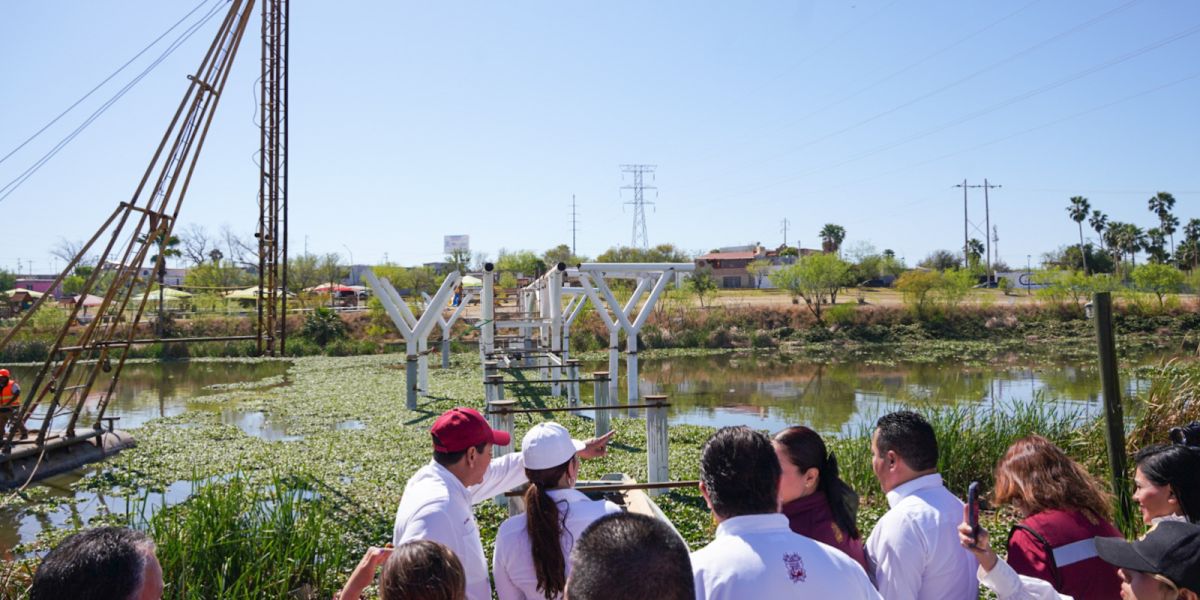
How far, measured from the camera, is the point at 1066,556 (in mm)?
2580

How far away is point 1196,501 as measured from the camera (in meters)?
2.72

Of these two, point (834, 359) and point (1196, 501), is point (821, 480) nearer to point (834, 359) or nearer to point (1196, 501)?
point (1196, 501)

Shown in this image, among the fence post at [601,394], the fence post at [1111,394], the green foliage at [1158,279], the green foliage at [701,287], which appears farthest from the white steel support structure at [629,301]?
the green foliage at [1158,279]

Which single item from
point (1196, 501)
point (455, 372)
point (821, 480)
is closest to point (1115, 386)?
point (1196, 501)

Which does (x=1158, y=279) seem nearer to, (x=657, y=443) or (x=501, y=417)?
(x=657, y=443)

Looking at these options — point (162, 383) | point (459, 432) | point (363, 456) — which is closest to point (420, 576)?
point (459, 432)

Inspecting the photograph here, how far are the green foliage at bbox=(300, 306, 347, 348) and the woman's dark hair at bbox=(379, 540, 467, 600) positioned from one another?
34.2 m

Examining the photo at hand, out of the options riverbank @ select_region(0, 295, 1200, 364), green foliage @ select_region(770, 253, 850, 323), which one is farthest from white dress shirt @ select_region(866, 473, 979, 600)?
green foliage @ select_region(770, 253, 850, 323)

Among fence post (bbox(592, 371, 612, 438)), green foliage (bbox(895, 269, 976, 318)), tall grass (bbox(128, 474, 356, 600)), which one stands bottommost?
tall grass (bbox(128, 474, 356, 600))

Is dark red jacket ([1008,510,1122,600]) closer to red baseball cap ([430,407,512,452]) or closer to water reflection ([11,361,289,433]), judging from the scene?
red baseball cap ([430,407,512,452])

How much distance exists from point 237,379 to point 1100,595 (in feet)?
81.3

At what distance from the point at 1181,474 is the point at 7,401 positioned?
12698mm

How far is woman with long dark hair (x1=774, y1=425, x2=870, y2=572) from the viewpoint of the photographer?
2.88 m

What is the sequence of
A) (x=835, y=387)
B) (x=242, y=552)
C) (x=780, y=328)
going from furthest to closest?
(x=780, y=328), (x=835, y=387), (x=242, y=552)
